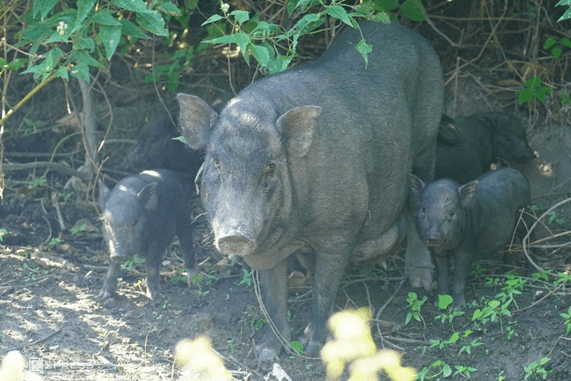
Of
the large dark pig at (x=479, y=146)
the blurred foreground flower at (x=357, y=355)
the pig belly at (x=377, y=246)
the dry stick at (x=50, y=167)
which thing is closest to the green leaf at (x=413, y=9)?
the large dark pig at (x=479, y=146)

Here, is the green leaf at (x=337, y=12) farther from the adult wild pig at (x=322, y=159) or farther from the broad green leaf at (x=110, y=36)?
the broad green leaf at (x=110, y=36)

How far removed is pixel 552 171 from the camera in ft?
26.3

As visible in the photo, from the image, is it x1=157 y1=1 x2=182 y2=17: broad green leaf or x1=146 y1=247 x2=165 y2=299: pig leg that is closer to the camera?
x1=157 y1=1 x2=182 y2=17: broad green leaf

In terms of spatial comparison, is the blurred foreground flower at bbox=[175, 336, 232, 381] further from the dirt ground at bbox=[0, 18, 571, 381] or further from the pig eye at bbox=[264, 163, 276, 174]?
the pig eye at bbox=[264, 163, 276, 174]

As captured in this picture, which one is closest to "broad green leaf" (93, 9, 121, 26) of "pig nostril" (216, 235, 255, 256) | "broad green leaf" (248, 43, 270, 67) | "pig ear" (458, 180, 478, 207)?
"broad green leaf" (248, 43, 270, 67)

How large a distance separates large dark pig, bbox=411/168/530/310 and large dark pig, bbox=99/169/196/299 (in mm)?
1859

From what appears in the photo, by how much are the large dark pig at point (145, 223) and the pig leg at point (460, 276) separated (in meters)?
2.06

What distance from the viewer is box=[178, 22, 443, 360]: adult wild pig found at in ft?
16.5

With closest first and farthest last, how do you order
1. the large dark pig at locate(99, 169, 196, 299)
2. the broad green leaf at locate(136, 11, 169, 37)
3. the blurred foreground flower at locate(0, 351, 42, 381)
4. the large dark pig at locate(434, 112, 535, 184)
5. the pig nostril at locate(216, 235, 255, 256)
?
1. the blurred foreground flower at locate(0, 351, 42, 381)
2. the pig nostril at locate(216, 235, 255, 256)
3. the broad green leaf at locate(136, 11, 169, 37)
4. the large dark pig at locate(99, 169, 196, 299)
5. the large dark pig at locate(434, 112, 535, 184)

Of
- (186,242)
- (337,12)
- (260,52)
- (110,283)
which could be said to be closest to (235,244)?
(260,52)

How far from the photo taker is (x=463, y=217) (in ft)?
19.8

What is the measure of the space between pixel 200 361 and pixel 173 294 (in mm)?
1229

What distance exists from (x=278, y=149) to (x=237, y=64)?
349cm

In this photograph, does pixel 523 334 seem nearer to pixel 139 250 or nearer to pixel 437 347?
pixel 437 347
